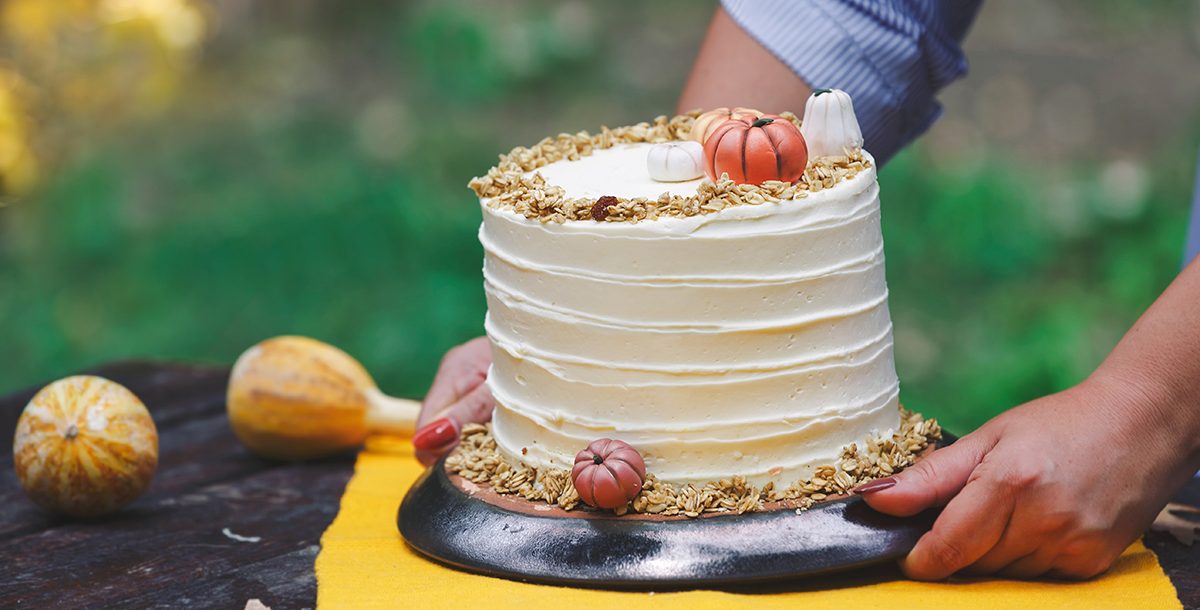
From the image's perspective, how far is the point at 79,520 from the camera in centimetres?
212

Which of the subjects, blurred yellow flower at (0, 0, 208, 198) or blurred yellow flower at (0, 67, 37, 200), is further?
blurred yellow flower at (0, 0, 208, 198)

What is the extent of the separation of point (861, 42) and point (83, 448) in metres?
1.33

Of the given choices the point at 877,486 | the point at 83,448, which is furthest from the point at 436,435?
the point at 877,486

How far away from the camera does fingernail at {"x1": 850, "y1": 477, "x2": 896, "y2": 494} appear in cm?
165

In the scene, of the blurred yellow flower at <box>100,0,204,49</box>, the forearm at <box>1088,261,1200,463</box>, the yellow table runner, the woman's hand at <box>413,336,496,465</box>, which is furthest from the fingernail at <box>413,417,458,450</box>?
the blurred yellow flower at <box>100,0,204,49</box>

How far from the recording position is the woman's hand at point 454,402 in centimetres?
212

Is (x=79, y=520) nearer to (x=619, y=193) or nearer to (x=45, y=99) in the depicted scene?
(x=619, y=193)

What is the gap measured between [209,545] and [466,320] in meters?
2.26

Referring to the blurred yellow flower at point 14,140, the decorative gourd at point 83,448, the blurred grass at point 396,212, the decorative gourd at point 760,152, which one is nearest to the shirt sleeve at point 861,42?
the decorative gourd at point 760,152

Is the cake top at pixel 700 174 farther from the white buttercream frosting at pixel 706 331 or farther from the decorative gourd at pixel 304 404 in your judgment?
the decorative gourd at pixel 304 404

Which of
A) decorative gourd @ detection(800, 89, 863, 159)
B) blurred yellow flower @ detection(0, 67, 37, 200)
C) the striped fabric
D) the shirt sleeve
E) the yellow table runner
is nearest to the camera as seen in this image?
the yellow table runner

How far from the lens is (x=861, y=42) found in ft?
7.38

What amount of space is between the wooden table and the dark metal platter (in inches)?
10.0

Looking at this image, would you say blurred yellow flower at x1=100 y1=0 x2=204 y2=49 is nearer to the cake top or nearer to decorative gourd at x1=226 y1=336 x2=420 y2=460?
decorative gourd at x1=226 y1=336 x2=420 y2=460
